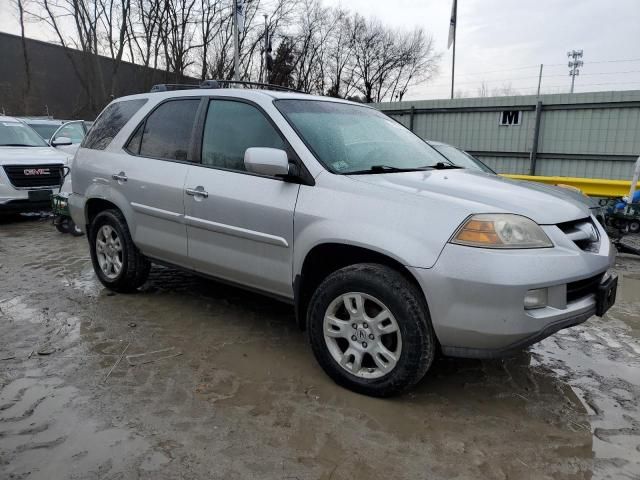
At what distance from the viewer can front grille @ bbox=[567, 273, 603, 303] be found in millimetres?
2732

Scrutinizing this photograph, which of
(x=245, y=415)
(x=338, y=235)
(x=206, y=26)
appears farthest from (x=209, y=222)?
(x=206, y=26)

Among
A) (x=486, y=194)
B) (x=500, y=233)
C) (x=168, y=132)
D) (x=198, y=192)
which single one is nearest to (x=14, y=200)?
(x=168, y=132)

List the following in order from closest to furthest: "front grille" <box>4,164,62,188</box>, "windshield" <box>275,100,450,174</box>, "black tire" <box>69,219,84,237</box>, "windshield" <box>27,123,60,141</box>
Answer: "windshield" <box>275,100,450,174</box>, "black tire" <box>69,219,84,237</box>, "front grille" <box>4,164,62,188</box>, "windshield" <box>27,123,60,141</box>

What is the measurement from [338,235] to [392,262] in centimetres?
34

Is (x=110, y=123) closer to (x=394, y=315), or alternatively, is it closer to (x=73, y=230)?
(x=394, y=315)

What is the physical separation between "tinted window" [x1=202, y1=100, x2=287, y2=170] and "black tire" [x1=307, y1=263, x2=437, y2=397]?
3.47 ft

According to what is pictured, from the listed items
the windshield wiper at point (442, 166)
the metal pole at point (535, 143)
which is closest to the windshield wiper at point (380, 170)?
the windshield wiper at point (442, 166)

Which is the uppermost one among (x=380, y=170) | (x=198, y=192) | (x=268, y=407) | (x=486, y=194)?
(x=380, y=170)

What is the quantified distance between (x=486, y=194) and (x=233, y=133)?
6.05ft

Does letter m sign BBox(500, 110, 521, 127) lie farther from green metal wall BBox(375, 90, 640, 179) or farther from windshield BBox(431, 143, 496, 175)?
windshield BBox(431, 143, 496, 175)

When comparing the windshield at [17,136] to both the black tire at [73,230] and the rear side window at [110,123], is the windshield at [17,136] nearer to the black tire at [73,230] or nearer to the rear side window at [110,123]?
the black tire at [73,230]

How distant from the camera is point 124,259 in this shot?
4.53 meters

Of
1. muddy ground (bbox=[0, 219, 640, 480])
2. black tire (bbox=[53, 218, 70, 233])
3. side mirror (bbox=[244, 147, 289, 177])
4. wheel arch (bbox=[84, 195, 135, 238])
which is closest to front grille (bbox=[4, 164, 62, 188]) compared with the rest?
black tire (bbox=[53, 218, 70, 233])

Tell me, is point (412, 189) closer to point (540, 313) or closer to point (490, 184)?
point (490, 184)
